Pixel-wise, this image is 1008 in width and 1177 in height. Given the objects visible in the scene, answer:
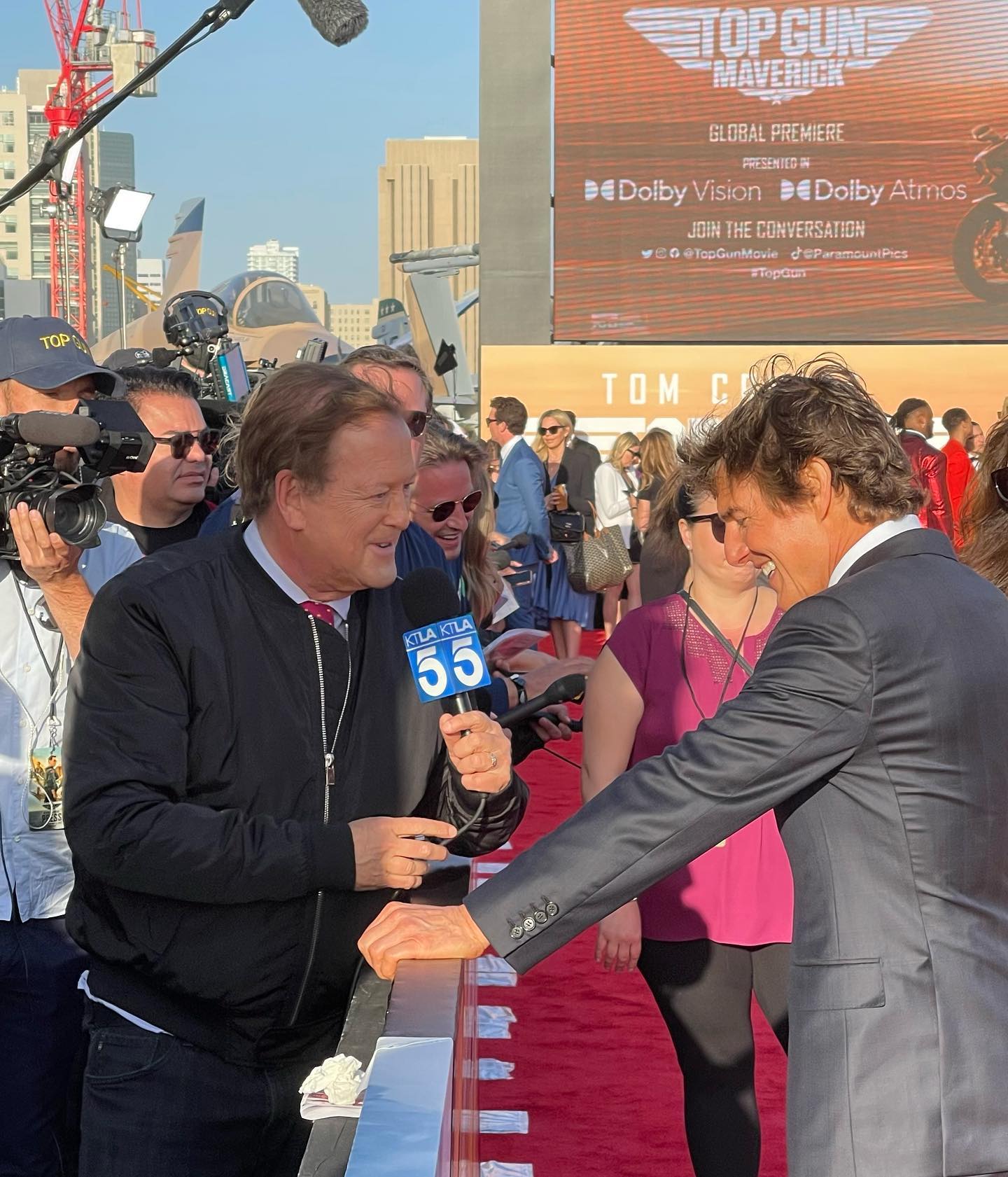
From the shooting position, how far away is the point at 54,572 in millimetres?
3162

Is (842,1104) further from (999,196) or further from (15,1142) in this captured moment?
(999,196)

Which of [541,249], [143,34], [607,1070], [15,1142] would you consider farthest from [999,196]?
[15,1142]

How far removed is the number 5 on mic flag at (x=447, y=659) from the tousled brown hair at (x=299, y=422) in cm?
35

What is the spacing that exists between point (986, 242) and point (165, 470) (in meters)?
24.6

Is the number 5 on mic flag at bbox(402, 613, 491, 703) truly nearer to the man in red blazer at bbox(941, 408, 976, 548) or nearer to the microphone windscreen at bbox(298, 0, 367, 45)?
the microphone windscreen at bbox(298, 0, 367, 45)

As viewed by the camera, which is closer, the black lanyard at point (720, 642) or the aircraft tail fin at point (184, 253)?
the black lanyard at point (720, 642)

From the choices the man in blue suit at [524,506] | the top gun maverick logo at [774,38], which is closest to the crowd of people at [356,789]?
the man in blue suit at [524,506]

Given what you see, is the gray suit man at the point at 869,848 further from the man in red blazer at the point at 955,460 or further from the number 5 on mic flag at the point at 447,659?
the man in red blazer at the point at 955,460

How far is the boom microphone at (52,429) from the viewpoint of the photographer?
3.11 m

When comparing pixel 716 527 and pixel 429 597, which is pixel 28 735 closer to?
pixel 429 597

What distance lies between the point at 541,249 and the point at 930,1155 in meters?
25.5

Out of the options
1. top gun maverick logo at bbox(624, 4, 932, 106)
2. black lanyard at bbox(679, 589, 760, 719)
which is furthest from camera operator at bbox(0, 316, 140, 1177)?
top gun maverick logo at bbox(624, 4, 932, 106)

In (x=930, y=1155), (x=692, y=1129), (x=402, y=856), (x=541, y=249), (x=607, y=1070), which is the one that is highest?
(x=541, y=249)

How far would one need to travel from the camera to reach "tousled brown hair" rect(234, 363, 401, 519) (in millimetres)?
2580
